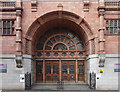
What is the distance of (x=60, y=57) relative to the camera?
1645 cm

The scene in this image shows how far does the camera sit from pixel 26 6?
1395cm

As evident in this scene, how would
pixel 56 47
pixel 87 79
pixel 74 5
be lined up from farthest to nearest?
pixel 56 47
pixel 87 79
pixel 74 5

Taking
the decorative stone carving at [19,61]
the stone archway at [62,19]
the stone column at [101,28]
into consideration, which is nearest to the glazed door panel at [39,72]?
the stone archway at [62,19]

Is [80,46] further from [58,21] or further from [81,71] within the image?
[58,21]

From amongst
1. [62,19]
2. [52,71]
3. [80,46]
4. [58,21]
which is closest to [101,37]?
[80,46]

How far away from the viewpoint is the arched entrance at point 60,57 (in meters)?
16.3

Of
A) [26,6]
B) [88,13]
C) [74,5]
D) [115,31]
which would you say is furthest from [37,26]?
[115,31]

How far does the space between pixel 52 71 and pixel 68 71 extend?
1824 millimetres

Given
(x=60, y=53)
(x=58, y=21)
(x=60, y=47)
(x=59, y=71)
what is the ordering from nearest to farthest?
(x=58, y=21), (x=59, y=71), (x=60, y=53), (x=60, y=47)

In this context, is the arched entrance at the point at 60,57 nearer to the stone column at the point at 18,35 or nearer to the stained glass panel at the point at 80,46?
the stained glass panel at the point at 80,46

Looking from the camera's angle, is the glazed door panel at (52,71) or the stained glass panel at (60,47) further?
the stained glass panel at (60,47)

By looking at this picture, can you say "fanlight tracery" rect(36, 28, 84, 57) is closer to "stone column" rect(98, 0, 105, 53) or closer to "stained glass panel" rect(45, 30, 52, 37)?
"stained glass panel" rect(45, 30, 52, 37)

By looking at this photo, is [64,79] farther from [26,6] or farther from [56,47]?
[26,6]

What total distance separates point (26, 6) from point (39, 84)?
327 inches
